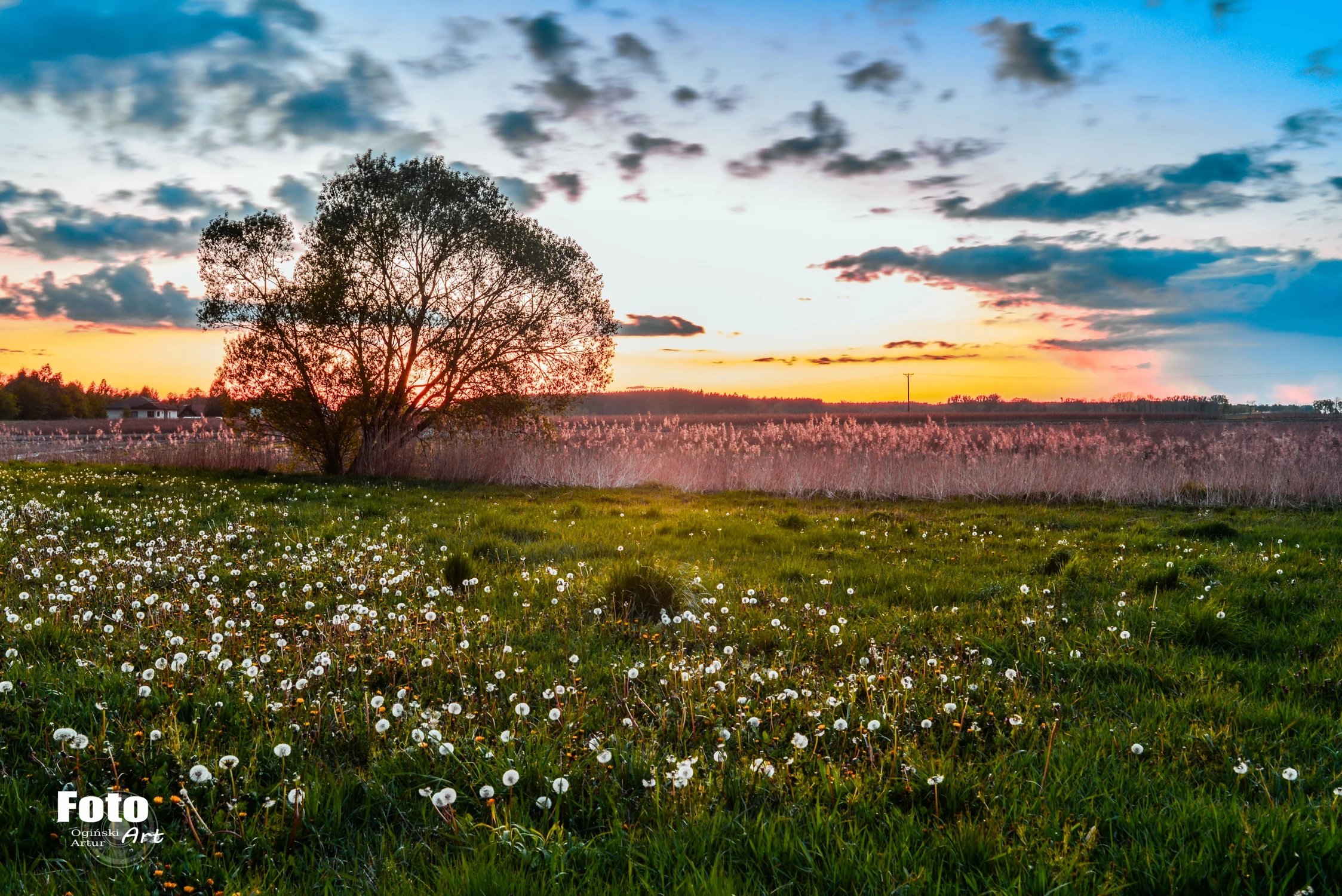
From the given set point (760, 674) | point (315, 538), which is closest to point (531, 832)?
point (760, 674)

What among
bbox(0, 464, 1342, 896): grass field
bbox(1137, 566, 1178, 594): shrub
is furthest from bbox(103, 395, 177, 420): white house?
bbox(1137, 566, 1178, 594): shrub

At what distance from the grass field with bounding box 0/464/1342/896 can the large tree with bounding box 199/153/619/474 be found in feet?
58.9

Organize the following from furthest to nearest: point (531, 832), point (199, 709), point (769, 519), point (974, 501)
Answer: point (974, 501) < point (769, 519) < point (199, 709) < point (531, 832)

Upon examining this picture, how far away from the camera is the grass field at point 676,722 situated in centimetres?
339

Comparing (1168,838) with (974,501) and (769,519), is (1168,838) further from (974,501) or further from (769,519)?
(974,501)

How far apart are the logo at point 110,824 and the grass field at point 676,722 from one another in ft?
0.27

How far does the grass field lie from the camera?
3.39 m

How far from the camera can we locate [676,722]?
16.4 feet

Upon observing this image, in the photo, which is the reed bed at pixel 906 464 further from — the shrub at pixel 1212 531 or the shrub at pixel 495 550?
the shrub at pixel 495 550

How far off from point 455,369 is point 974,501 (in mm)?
19280

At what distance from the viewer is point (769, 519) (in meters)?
15.1

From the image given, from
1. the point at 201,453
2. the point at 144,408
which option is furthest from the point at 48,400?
the point at 201,453

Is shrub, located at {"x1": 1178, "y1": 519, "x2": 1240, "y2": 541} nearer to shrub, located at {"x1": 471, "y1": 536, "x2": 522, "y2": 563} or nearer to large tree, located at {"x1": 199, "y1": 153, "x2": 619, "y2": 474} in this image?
shrub, located at {"x1": 471, "y1": 536, "x2": 522, "y2": 563}

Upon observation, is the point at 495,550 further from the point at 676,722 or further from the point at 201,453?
the point at 201,453
